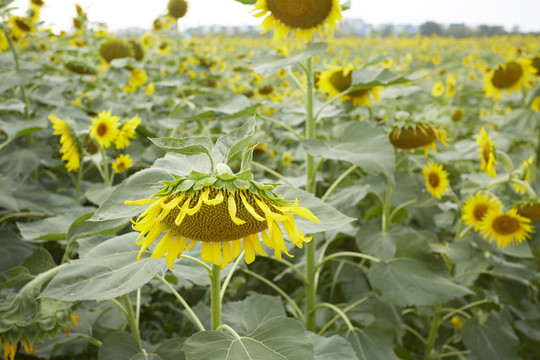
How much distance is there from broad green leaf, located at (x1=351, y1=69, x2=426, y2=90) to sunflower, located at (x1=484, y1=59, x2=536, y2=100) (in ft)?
4.13

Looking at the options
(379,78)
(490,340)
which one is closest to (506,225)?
(490,340)

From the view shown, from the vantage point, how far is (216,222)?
640 mm

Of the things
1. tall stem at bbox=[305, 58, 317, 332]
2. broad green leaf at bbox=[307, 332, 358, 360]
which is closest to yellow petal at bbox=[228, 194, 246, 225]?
broad green leaf at bbox=[307, 332, 358, 360]

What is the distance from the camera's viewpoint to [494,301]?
Result: 1590 millimetres

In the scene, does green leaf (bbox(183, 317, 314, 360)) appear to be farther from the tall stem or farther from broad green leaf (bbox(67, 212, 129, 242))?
the tall stem

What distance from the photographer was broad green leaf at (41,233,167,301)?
71 cm

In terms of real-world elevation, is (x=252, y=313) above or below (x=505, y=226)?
below

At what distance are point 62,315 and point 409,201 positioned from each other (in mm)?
1199

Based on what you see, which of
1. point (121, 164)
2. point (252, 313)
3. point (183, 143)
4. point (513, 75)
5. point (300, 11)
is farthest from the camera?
point (513, 75)

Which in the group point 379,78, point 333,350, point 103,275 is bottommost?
point 333,350

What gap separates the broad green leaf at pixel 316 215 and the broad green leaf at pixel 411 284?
598mm

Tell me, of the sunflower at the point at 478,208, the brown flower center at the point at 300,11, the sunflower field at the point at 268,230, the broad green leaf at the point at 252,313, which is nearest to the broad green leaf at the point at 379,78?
the sunflower field at the point at 268,230

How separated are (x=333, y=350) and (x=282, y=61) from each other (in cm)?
84

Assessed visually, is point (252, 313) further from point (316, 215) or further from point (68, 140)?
point (68, 140)
